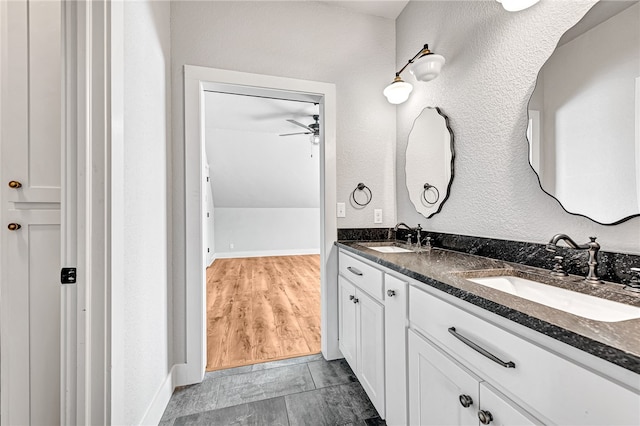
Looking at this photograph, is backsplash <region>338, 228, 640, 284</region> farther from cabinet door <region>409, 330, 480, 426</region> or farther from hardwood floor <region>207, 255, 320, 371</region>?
hardwood floor <region>207, 255, 320, 371</region>

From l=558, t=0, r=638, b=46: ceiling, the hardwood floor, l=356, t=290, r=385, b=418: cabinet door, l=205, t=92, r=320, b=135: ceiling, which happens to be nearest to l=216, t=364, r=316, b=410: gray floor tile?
the hardwood floor

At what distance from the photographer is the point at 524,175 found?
115 cm

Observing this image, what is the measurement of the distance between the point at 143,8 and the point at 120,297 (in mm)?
1326

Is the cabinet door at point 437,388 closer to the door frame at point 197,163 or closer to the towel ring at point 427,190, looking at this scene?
the towel ring at point 427,190

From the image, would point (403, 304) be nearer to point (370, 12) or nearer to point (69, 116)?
point (69, 116)

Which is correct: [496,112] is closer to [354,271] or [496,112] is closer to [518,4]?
[518,4]

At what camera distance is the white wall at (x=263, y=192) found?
500cm

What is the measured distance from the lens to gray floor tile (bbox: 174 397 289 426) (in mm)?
1382

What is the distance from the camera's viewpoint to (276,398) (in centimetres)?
155

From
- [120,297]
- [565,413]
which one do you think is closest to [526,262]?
[565,413]

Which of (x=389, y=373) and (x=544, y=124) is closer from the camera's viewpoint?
(x=544, y=124)

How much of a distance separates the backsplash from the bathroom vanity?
0.15 ft

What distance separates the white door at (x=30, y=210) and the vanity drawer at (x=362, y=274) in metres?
1.38

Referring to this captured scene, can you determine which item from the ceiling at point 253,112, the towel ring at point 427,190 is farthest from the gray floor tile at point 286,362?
the ceiling at point 253,112
